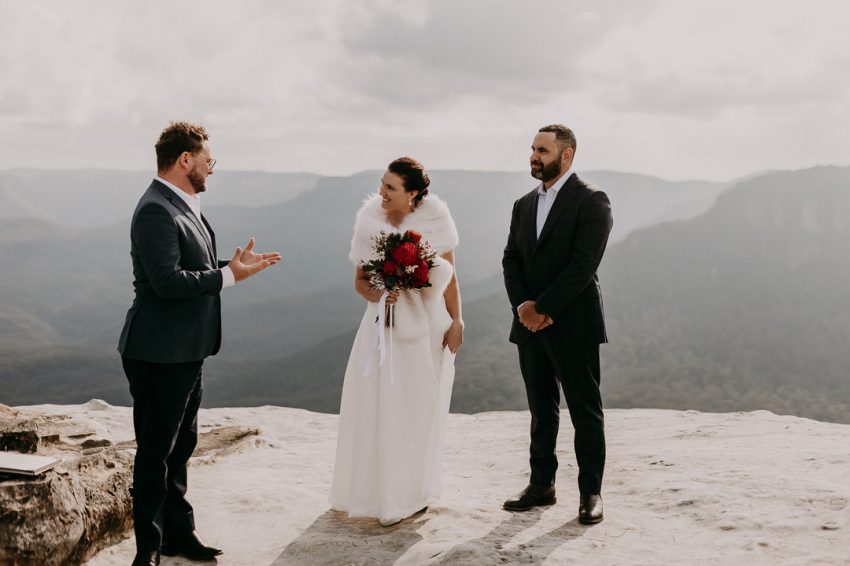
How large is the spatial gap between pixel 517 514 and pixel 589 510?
0.50m

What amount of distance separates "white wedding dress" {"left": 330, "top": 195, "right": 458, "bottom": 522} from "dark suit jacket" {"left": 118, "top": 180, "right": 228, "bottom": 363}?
3.79ft

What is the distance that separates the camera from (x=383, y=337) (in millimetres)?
4711

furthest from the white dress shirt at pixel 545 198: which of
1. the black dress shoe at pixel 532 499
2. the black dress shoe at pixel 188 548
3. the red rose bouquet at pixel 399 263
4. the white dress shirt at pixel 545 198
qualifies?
the black dress shoe at pixel 188 548

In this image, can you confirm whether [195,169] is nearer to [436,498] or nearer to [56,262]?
[436,498]

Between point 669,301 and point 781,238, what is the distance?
18.6 m

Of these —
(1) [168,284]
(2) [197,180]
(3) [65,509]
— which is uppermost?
(2) [197,180]

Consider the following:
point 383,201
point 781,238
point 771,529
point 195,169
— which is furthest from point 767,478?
point 781,238

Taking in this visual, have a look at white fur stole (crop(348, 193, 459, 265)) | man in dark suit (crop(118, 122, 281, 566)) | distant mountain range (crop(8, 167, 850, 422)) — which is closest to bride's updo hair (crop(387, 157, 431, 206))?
white fur stole (crop(348, 193, 459, 265))

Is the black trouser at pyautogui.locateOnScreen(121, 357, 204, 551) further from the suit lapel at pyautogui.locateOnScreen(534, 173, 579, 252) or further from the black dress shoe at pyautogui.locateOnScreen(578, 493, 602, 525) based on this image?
the black dress shoe at pyautogui.locateOnScreen(578, 493, 602, 525)

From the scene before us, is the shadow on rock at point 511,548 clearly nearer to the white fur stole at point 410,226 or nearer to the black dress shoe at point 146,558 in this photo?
the black dress shoe at point 146,558

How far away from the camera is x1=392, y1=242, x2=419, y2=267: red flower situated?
178 inches

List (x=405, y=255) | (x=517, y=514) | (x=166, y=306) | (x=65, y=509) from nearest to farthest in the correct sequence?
(x=166, y=306)
(x=65, y=509)
(x=405, y=255)
(x=517, y=514)

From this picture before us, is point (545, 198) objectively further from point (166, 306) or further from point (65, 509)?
point (65, 509)

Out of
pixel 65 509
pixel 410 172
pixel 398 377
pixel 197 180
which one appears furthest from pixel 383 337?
pixel 65 509
